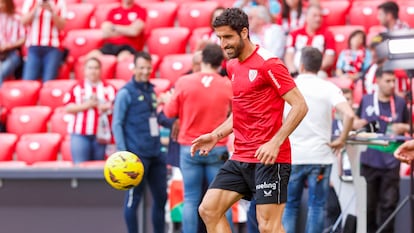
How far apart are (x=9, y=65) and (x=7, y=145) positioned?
1555 mm

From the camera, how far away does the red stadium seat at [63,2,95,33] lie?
578 inches

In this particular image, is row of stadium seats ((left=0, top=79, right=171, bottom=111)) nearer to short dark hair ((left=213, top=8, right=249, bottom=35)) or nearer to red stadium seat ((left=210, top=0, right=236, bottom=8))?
red stadium seat ((left=210, top=0, right=236, bottom=8))

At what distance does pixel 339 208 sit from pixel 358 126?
923mm

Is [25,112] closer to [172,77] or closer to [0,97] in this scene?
[0,97]

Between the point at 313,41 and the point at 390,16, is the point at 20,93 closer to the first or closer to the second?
the point at 313,41

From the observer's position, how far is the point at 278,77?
24.0 feet

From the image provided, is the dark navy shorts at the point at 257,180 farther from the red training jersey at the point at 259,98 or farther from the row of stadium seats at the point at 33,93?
the row of stadium seats at the point at 33,93

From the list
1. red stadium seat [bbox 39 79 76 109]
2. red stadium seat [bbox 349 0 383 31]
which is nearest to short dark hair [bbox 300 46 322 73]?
red stadium seat [bbox 349 0 383 31]

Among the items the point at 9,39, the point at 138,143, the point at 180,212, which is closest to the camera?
the point at 138,143

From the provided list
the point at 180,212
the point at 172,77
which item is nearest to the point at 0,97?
the point at 172,77

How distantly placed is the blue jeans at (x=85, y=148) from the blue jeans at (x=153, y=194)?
1434 mm

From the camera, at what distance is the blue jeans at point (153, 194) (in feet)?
33.4

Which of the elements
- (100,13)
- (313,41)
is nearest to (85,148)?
(313,41)

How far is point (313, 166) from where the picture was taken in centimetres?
928
